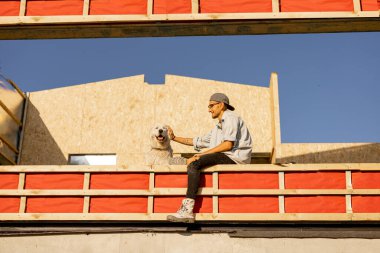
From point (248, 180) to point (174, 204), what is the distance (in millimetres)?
1098

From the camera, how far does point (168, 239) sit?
23.5 feet

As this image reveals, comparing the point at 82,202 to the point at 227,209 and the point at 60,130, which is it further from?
the point at 60,130

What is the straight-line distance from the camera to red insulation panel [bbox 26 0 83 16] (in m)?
8.76

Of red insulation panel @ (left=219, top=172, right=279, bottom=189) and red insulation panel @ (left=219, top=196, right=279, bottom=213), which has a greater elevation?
red insulation panel @ (left=219, top=172, right=279, bottom=189)

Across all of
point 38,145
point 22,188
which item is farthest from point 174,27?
point 38,145

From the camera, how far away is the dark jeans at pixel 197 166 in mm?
7250

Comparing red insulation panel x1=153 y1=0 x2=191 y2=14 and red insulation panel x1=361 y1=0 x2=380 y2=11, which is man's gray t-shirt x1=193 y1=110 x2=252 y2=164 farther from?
red insulation panel x1=361 y1=0 x2=380 y2=11

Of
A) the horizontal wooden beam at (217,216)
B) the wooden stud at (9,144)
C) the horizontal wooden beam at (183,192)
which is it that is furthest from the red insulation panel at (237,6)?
the wooden stud at (9,144)

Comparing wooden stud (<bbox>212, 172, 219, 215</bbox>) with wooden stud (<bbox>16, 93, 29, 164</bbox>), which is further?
wooden stud (<bbox>16, 93, 29, 164</bbox>)

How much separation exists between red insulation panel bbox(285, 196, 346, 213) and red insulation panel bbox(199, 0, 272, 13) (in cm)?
317

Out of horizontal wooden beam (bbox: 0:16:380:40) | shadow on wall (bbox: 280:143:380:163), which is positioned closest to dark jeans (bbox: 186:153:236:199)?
horizontal wooden beam (bbox: 0:16:380:40)

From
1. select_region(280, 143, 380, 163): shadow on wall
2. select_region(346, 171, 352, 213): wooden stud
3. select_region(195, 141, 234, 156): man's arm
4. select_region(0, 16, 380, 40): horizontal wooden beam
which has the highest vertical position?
select_region(0, 16, 380, 40): horizontal wooden beam

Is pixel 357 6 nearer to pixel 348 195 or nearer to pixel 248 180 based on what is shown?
pixel 348 195

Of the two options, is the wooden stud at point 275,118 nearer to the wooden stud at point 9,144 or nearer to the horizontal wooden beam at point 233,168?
the wooden stud at point 9,144
